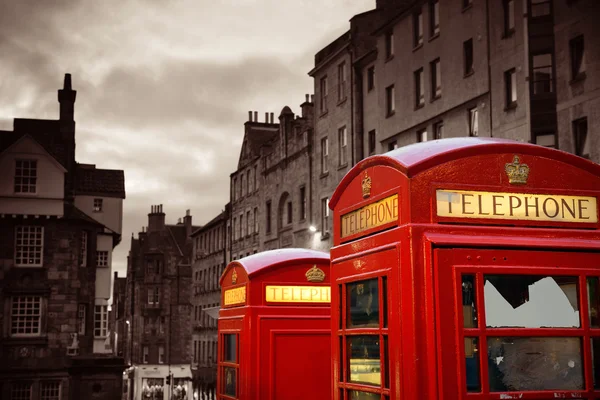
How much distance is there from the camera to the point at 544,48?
88.5ft

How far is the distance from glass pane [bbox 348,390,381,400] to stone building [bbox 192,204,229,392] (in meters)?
59.1

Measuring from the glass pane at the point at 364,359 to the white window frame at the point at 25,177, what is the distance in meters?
40.2

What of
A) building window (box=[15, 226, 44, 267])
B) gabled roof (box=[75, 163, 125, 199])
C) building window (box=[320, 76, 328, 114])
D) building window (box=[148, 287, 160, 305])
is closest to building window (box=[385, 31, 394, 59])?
building window (box=[320, 76, 328, 114])

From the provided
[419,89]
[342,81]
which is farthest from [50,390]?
[419,89]

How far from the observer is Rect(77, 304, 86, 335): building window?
4386 cm

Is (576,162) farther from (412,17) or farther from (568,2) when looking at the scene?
(412,17)

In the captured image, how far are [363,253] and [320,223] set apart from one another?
36.4m

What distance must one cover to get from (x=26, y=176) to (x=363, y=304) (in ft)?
133

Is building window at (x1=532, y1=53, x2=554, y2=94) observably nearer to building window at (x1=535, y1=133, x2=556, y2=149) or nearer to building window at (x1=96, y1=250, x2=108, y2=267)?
building window at (x1=535, y1=133, x2=556, y2=149)

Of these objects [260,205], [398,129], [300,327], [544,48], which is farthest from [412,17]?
[300,327]

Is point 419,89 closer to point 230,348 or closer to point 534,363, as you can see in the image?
point 230,348

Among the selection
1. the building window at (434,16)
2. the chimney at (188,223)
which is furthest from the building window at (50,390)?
the chimney at (188,223)

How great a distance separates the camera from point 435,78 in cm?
3322

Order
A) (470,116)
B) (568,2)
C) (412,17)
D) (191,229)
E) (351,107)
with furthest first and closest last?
1. (191,229)
2. (351,107)
3. (412,17)
4. (470,116)
5. (568,2)
